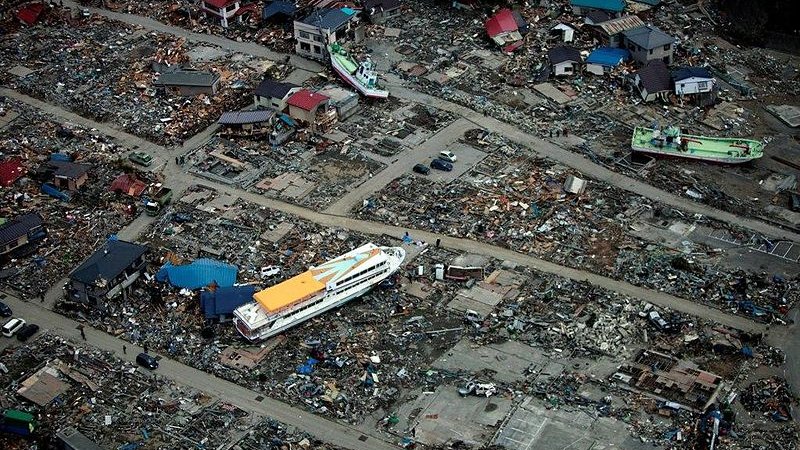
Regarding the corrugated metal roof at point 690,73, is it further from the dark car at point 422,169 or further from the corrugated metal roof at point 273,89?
the corrugated metal roof at point 273,89

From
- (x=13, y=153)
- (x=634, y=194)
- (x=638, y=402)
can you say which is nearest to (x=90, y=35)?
(x=13, y=153)

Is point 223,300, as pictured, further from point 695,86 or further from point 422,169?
point 695,86

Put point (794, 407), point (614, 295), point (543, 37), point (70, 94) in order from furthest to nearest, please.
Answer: point (543, 37), point (70, 94), point (614, 295), point (794, 407)

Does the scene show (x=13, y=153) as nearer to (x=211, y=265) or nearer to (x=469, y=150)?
(x=211, y=265)

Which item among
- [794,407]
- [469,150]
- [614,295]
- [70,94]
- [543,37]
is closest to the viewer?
[794,407]

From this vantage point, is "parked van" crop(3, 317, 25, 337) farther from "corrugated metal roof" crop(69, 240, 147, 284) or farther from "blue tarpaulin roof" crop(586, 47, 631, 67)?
"blue tarpaulin roof" crop(586, 47, 631, 67)

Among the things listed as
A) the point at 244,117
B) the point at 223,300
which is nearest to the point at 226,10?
the point at 244,117

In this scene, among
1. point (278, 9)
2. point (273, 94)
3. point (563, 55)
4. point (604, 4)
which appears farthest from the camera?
point (278, 9)
